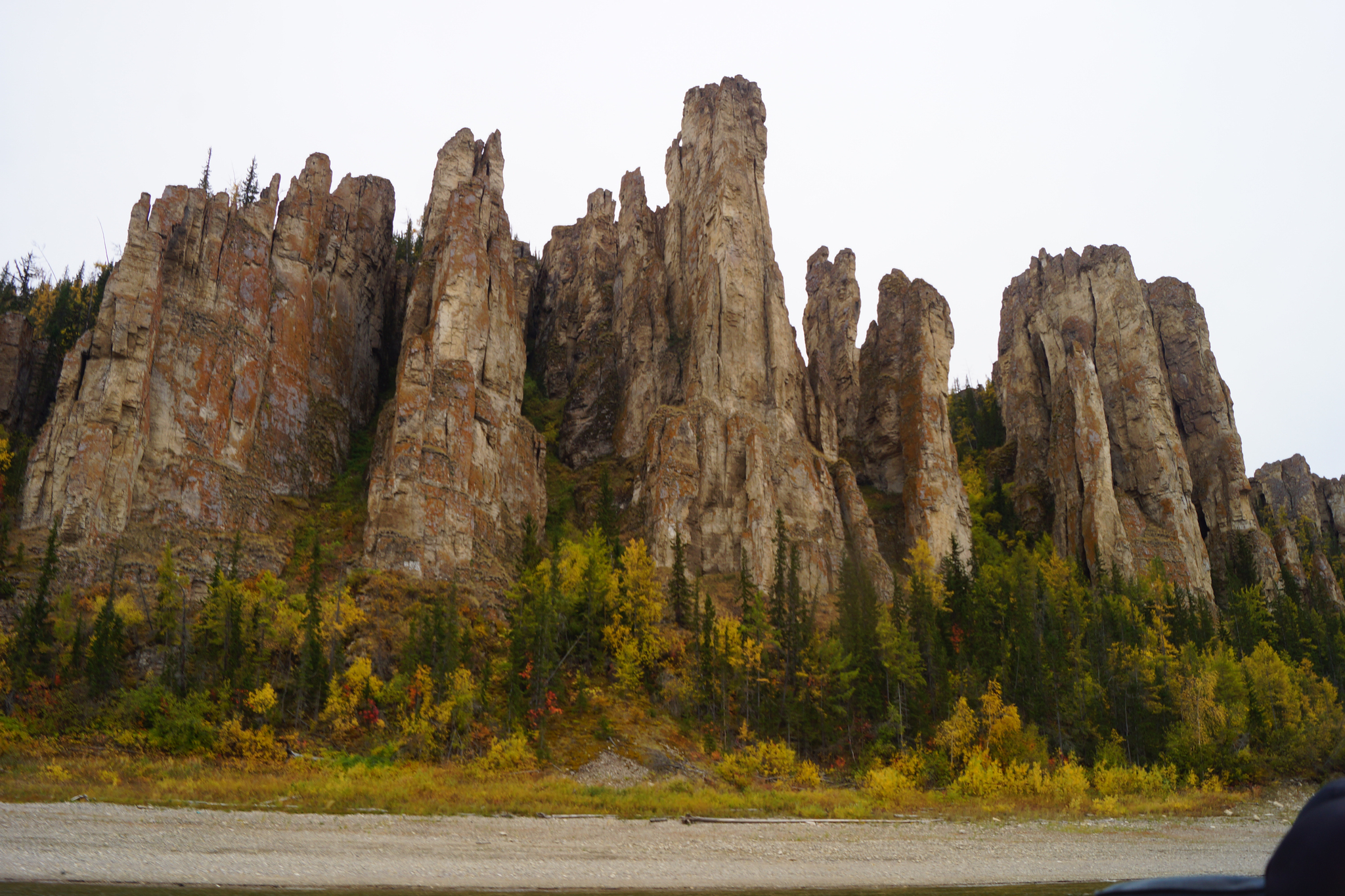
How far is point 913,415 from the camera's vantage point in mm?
95875

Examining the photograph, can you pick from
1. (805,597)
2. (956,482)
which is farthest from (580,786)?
(956,482)

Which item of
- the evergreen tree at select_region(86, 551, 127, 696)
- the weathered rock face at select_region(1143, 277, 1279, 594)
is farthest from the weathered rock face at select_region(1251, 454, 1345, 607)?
the evergreen tree at select_region(86, 551, 127, 696)

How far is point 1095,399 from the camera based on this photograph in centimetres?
10125

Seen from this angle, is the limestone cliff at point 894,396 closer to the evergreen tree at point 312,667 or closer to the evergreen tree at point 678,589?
the evergreen tree at point 678,589

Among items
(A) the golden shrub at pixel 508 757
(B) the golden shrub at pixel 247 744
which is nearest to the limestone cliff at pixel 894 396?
(A) the golden shrub at pixel 508 757

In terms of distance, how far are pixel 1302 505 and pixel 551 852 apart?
142032 mm

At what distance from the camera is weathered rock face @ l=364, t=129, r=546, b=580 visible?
65.9 m

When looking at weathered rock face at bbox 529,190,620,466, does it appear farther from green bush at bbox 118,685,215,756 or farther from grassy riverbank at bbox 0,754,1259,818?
grassy riverbank at bbox 0,754,1259,818

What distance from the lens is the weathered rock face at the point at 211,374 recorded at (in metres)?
58.8

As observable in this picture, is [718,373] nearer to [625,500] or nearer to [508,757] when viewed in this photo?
[625,500]

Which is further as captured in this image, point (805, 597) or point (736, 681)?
point (805, 597)

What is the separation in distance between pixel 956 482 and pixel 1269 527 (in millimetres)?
51694

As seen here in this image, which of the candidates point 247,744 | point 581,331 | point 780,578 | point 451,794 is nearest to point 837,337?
point 581,331

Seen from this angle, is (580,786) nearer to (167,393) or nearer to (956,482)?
(167,393)
